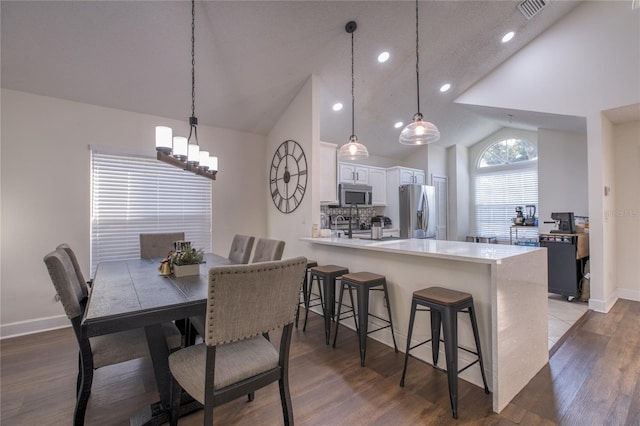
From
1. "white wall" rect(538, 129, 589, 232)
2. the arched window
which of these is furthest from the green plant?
the arched window

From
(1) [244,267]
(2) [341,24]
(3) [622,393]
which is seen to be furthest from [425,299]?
(2) [341,24]

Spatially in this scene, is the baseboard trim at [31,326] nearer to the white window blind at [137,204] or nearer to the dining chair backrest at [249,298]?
the white window blind at [137,204]

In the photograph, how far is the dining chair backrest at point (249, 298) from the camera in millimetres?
1206

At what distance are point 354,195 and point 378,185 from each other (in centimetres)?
91

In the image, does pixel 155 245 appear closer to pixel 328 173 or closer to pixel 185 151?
pixel 185 151

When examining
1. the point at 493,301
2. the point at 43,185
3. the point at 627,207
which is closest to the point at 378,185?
the point at 627,207

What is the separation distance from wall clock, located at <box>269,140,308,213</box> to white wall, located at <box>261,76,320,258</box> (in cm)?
9

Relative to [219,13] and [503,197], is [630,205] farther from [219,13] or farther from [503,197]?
[219,13]

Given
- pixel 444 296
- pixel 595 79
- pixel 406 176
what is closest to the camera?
pixel 444 296

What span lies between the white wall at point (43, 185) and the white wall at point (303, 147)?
72.6 inches

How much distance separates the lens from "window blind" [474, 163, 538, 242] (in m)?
6.04

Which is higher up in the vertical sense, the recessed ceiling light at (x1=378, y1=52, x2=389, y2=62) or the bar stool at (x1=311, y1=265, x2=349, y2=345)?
the recessed ceiling light at (x1=378, y1=52, x2=389, y2=62)

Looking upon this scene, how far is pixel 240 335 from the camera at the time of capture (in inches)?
51.4

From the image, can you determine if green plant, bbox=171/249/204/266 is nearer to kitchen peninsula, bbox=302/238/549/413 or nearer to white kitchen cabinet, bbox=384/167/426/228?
kitchen peninsula, bbox=302/238/549/413
